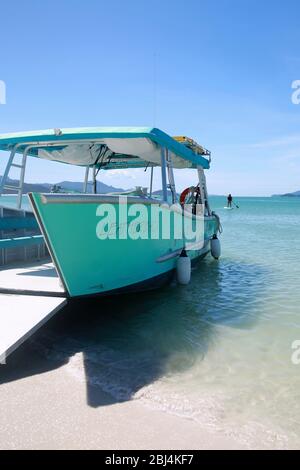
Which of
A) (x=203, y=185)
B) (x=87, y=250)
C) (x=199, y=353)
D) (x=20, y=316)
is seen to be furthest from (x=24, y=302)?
(x=203, y=185)

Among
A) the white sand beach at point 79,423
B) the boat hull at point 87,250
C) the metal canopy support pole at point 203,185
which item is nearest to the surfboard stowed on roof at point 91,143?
the boat hull at point 87,250

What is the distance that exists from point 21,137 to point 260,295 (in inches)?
231

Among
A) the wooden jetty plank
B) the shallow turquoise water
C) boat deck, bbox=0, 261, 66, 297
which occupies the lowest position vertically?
the shallow turquoise water

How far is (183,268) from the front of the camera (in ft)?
27.8

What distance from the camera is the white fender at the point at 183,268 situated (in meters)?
8.46

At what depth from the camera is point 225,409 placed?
363cm

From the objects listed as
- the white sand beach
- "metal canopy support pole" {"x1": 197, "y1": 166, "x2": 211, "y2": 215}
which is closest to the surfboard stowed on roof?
"metal canopy support pole" {"x1": 197, "y1": 166, "x2": 211, "y2": 215}

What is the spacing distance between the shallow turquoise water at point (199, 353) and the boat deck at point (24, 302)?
0.53 m

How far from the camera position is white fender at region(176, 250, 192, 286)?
8.46 m

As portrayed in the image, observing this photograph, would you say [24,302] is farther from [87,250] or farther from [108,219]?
[108,219]

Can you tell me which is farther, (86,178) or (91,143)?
(86,178)

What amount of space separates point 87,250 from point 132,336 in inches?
57.3

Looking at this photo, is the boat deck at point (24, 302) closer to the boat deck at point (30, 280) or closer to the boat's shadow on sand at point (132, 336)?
the boat deck at point (30, 280)

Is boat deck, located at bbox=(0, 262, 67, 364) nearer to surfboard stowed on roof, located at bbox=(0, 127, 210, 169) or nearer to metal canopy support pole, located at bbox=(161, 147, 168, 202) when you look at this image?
surfboard stowed on roof, located at bbox=(0, 127, 210, 169)
